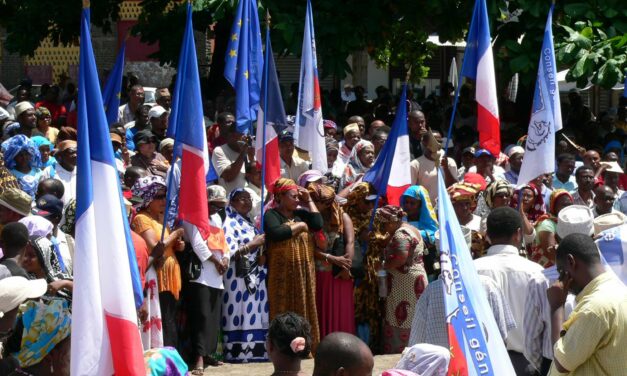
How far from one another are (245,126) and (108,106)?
2.08 metres

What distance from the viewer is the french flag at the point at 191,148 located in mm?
8305

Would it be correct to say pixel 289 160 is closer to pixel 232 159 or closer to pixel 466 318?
pixel 232 159

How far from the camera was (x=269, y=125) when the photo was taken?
428 inches

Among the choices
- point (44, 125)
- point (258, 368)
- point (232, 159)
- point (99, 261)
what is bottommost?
point (258, 368)

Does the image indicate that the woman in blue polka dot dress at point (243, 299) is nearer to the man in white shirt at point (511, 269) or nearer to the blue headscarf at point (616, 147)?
the man in white shirt at point (511, 269)

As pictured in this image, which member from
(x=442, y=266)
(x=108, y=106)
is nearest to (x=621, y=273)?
(x=442, y=266)

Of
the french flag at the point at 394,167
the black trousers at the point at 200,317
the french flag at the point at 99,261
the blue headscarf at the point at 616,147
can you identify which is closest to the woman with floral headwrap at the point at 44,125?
the french flag at the point at 394,167

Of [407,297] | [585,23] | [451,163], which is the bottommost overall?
[407,297]

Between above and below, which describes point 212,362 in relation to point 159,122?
below

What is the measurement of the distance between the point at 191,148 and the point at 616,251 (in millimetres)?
2964

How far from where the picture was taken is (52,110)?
53.5 ft

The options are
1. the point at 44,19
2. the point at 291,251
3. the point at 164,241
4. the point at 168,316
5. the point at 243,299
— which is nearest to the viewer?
the point at 164,241

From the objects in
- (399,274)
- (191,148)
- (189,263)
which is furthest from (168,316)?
(399,274)

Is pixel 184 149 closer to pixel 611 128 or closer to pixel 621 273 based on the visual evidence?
pixel 621 273
